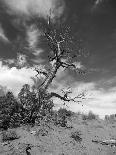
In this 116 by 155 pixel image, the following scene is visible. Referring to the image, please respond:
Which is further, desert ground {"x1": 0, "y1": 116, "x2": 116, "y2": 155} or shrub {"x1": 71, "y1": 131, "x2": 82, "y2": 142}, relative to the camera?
shrub {"x1": 71, "y1": 131, "x2": 82, "y2": 142}

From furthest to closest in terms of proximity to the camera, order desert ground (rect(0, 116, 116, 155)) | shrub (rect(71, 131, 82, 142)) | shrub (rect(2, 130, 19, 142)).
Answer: shrub (rect(71, 131, 82, 142)) < shrub (rect(2, 130, 19, 142)) < desert ground (rect(0, 116, 116, 155))

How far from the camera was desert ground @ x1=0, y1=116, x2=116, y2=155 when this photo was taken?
13617 mm

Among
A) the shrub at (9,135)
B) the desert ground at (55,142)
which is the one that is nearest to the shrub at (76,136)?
the desert ground at (55,142)

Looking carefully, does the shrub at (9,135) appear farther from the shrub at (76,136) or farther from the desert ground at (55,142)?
the shrub at (76,136)

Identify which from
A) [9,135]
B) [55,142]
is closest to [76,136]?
[55,142]

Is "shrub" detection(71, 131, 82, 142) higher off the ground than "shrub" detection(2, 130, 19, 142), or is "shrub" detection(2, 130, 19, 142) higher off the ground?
"shrub" detection(71, 131, 82, 142)

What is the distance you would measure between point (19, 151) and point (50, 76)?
583cm

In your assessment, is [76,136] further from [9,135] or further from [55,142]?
[9,135]

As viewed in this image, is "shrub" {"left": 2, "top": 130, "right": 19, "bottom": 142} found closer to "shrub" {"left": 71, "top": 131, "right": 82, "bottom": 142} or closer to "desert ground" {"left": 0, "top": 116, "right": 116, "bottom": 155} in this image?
"desert ground" {"left": 0, "top": 116, "right": 116, "bottom": 155}

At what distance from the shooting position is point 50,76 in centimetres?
1625

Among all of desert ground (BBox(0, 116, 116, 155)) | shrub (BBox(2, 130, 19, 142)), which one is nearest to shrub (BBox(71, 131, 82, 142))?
desert ground (BBox(0, 116, 116, 155))

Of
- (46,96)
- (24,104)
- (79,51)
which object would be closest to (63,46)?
(79,51)

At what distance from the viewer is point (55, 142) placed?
1535 cm

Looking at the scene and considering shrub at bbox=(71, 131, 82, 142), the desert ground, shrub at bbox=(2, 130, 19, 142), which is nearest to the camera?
the desert ground
